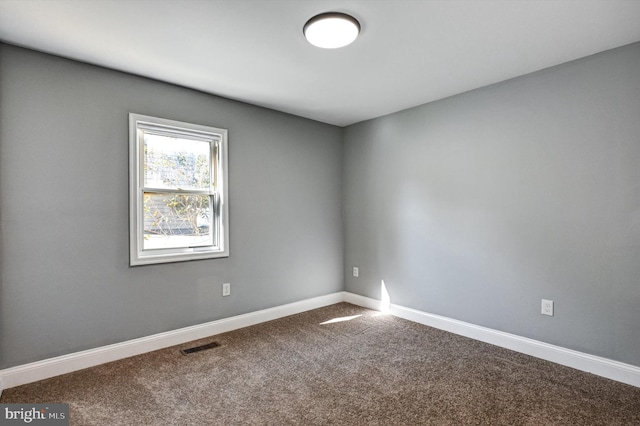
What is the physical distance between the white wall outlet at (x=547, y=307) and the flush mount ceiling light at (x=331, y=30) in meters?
2.65

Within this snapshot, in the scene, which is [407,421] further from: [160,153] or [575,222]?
[160,153]

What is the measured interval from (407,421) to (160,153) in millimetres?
2967

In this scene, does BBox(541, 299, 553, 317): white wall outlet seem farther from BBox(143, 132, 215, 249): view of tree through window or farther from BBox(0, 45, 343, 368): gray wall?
BBox(143, 132, 215, 249): view of tree through window

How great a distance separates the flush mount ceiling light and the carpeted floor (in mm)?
2434

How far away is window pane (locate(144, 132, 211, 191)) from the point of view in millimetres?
3051

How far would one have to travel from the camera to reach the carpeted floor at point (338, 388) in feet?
6.57

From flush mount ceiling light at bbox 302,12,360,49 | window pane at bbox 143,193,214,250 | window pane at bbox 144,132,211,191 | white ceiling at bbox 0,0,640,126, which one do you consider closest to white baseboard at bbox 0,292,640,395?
window pane at bbox 143,193,214,250

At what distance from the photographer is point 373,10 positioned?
200cm

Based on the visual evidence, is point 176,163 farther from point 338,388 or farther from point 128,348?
point 338,388

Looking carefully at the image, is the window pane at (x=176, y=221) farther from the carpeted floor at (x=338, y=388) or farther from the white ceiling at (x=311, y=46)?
the white ceiling at (x=311, y=46)

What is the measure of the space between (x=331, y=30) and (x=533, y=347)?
304 cm

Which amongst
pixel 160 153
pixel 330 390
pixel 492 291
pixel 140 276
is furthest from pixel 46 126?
pixel 492 291

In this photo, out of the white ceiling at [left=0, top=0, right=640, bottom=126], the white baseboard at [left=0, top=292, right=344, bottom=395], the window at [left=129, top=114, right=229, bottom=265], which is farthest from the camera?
the window at [left=129, top=114, right=229, bottom=265]

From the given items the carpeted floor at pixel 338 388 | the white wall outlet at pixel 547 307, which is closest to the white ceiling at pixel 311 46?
the white wall outlet at pixel 547 307
